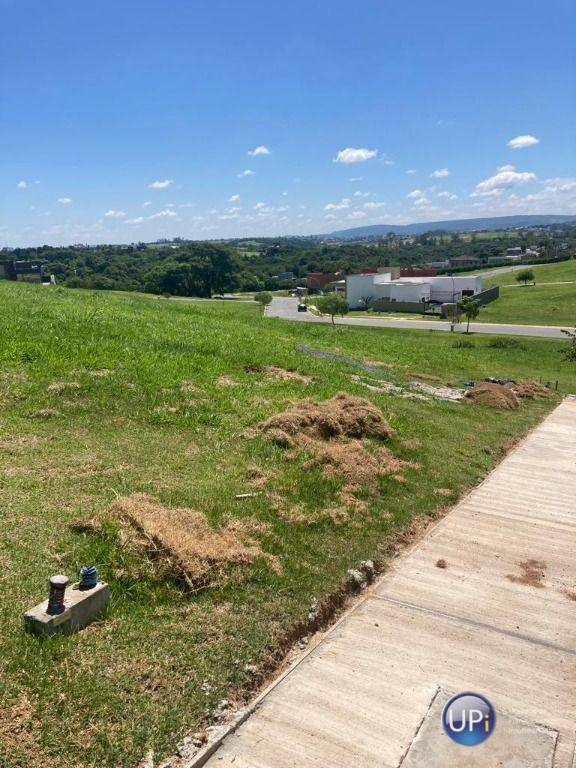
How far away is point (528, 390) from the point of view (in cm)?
2070

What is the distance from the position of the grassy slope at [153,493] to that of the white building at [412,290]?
64291 millimetres

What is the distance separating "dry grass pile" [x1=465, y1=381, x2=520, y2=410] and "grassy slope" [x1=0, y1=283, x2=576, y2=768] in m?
0.62

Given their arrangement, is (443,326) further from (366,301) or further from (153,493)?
(153,493)

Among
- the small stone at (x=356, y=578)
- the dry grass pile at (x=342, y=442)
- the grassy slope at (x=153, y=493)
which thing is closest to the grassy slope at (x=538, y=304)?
the grassy slope at (x=153, y=493)

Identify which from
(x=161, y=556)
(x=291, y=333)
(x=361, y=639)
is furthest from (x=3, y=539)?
(x=291, y=333)

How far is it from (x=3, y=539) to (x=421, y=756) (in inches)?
207

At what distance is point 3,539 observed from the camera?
6.98 metres

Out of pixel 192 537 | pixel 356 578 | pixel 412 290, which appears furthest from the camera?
pixel 412 290

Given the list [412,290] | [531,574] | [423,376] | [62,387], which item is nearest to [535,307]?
[412,290]

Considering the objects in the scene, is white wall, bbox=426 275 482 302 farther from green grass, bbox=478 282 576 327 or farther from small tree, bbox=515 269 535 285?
small tree, bbox=515 269 535 285

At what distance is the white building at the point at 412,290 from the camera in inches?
3209

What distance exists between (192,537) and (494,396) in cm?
1391

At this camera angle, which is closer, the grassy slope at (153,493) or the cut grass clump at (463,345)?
the grassy slope at (153,493)

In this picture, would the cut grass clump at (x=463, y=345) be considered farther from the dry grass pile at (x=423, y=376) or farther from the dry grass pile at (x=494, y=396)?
the dry grass pile at (x=494, y=396)
